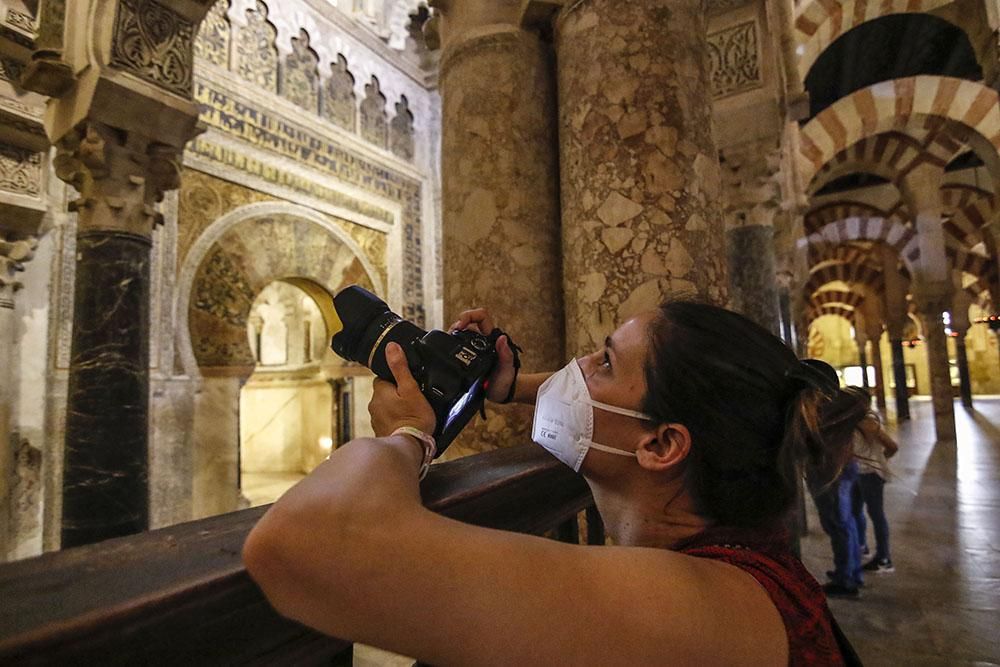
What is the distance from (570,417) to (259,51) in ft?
23.8

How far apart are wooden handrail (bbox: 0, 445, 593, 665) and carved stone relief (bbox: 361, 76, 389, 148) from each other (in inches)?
320

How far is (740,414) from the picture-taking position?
68cm

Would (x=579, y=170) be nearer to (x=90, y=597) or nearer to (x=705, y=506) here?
(x=705, y=506)

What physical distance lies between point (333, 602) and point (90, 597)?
7.0 inches

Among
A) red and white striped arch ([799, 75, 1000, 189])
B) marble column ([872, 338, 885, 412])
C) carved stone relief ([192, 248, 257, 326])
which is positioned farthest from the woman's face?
marble column ([872, 338, 885, 412])

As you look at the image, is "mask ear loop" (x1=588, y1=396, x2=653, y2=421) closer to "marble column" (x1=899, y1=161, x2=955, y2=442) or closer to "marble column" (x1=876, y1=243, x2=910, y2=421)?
"marble column" (x1=899, y1=161, x2=955, y2=442)

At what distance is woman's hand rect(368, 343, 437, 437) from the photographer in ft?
2.25

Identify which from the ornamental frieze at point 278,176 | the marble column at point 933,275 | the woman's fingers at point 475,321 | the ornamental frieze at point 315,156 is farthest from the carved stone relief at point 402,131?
the woman's fingers at point 475,321

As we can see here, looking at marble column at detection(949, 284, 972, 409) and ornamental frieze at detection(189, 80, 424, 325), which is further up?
ornamental frieze at detection(189, 80, 424, 325)

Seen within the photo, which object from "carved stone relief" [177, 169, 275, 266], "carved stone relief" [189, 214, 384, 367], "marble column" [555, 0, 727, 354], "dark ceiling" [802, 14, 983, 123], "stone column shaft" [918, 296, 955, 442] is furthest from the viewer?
"stone column shaft" [918, 296, 955, 442]

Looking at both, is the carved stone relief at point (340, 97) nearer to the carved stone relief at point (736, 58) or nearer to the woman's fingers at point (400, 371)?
the carved stone relief at point (736, 58)

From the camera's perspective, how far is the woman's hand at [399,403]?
687mm

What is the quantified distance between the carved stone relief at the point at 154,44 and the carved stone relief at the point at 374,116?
460 centimetres

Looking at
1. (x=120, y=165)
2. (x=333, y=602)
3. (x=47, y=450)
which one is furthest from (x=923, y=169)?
(x=47, y=450)
